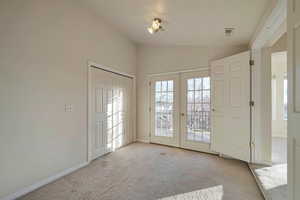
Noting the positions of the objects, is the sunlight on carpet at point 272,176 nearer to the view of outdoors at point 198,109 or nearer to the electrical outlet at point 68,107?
the view of outdoors at point 198,109

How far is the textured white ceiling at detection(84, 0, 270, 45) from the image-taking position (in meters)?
2.23

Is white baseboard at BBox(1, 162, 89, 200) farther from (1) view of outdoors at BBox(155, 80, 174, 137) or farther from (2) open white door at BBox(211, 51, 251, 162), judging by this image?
(2) open white door at BBox(211, 51, 251, 162)

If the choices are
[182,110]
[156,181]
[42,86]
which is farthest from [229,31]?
[42,86]

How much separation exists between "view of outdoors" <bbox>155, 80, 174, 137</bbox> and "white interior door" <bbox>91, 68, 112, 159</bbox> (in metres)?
1.37

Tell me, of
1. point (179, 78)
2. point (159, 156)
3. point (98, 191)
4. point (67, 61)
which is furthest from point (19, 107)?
point (179, 78)

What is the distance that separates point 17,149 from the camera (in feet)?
6.57

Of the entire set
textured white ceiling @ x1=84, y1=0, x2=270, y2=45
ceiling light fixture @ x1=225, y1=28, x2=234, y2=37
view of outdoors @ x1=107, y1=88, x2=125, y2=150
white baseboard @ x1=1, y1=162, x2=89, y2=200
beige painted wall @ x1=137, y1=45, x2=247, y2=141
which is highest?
textured white ceiling @ x1=84, y1=0, x2=270, y2=45

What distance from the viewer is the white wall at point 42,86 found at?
6.28ft

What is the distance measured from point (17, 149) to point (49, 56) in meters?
1.35

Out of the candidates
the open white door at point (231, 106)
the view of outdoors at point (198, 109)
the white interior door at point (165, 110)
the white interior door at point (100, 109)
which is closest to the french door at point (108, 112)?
the white interior door at point (100, 109)

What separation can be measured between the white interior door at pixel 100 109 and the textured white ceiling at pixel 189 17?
1.19 m

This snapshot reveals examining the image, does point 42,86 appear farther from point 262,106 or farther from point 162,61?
point 262,106

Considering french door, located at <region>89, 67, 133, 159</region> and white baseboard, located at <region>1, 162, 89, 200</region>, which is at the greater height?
french door, located at <region>89, 67, 133, 159</region>

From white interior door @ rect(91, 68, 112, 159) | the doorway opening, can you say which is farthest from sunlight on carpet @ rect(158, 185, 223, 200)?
the doorway opening
